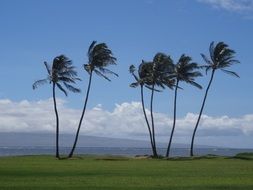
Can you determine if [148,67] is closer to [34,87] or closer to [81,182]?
[34,87]

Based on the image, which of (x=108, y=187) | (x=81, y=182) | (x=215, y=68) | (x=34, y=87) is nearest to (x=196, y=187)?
(x=108, y=187)

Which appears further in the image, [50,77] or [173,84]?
[173,84]

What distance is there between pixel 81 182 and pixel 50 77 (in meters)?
46.5

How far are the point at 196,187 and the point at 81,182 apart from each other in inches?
257

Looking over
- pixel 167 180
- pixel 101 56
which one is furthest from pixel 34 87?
pixel 167 180

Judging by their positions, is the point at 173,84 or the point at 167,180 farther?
the point at 173,84

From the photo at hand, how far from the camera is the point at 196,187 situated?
27.8 metres

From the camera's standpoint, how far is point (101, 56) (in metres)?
78.9

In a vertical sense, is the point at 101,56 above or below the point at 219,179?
above

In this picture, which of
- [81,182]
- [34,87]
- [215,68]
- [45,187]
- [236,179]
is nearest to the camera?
[45,187]

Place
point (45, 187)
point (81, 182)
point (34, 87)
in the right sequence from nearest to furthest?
point (45, 187), point (81, 182), point (34, 87)

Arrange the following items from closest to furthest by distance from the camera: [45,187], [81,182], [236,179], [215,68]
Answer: [45,187]
[81,182]
[236,179]
[215,68]

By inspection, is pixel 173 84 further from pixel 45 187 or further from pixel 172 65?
pixel 45 187

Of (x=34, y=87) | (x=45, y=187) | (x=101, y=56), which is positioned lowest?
(x=45, y=187)
